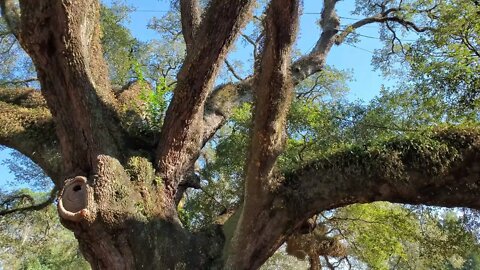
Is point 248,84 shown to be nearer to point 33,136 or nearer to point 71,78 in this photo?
point 33,136

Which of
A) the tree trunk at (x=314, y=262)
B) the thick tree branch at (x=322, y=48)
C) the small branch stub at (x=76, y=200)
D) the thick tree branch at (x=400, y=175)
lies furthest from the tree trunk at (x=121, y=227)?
the tree trunk at (x=314, y=262)

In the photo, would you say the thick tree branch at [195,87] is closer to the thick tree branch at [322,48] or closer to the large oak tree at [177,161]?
the large oak tree at [177,161]

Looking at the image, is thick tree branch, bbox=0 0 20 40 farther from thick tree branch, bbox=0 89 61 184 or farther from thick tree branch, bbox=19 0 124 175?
thick tree branch, bbox=19 0 124 175

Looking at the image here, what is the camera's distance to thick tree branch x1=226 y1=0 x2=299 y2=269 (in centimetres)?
360

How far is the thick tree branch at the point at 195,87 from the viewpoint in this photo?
4.12 m

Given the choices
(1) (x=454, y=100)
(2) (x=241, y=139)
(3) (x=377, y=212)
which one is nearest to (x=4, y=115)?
(2) (x=241, y=139)

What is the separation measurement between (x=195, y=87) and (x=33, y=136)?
2.23m

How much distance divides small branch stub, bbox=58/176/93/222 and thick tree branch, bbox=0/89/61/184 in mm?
1218

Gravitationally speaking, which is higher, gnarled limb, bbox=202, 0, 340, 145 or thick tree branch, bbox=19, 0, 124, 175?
gnarled limb, bbox=202, 0, 340, 145

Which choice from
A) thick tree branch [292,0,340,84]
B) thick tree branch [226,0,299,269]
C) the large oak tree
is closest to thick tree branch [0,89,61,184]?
the large oak tree

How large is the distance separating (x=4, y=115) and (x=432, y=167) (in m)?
4.83

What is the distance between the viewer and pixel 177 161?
Answer: 4.89 metres

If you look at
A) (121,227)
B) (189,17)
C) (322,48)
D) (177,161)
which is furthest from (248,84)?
(121,227)

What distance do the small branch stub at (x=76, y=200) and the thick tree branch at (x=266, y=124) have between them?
139 cm
